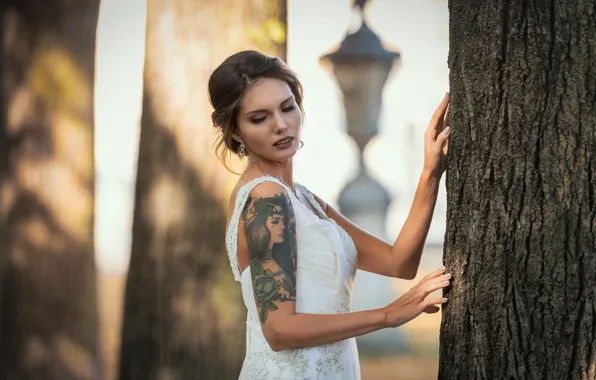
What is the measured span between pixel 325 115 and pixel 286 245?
11.4 ft

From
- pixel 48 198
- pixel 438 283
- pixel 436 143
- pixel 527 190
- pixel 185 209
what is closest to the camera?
pixel 527 190

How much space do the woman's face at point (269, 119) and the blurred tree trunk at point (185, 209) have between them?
1955 millimetres

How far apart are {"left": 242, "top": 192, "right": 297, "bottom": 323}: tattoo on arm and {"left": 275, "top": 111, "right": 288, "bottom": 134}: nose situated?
237mm

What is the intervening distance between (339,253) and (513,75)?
0.65 metres

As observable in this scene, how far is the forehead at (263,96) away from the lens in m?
2.28

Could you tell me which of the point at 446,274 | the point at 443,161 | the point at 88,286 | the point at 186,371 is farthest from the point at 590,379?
the point at 88,286

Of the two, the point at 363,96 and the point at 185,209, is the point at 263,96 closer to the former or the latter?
the point at 185,209

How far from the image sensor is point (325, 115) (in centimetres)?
556

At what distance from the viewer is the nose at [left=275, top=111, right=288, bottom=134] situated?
2275 mm

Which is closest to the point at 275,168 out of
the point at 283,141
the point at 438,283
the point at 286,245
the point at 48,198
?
the point at 283,141

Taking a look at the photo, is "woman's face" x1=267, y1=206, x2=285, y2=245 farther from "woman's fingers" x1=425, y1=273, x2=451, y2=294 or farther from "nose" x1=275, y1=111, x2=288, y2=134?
"woman's fingers" x1=425, y1=273, x2=451, y2=294

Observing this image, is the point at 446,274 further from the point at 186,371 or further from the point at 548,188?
the point at 186,371

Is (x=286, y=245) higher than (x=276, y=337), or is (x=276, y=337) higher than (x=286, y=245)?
(x=286, y=245)

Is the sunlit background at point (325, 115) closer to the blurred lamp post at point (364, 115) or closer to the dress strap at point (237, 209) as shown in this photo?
the blurred lamp post at point (364, 115)
